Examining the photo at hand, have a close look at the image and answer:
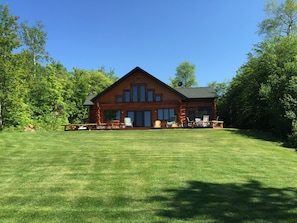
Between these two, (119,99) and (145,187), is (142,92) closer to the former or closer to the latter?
(119,99)

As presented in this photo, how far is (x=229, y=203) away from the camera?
254 inches

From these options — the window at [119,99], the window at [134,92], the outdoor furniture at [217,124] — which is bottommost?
the outdoor furniture at [217,124]

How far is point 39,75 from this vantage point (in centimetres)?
4003

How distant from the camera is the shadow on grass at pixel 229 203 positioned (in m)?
5.71

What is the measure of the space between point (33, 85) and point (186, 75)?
43849 mm

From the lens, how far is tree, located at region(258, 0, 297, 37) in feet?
115

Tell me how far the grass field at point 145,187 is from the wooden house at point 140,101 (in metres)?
18.3

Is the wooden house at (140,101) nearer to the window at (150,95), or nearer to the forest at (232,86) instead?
the window at (150,95)

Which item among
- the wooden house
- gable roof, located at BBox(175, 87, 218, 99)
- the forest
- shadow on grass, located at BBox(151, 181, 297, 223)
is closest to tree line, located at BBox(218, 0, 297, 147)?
the forest

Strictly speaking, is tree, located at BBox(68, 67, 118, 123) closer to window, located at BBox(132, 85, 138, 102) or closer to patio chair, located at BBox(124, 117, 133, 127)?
window, located at BBox(132, 85, 138, 102)

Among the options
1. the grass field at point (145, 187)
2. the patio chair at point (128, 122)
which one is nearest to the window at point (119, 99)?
the patio chair at point (128, 122)

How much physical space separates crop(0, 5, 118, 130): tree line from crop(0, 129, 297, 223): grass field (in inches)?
686

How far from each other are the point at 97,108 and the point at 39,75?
43.6 ft

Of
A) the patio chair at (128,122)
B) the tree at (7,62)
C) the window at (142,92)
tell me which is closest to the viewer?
the tree at (7,62)
